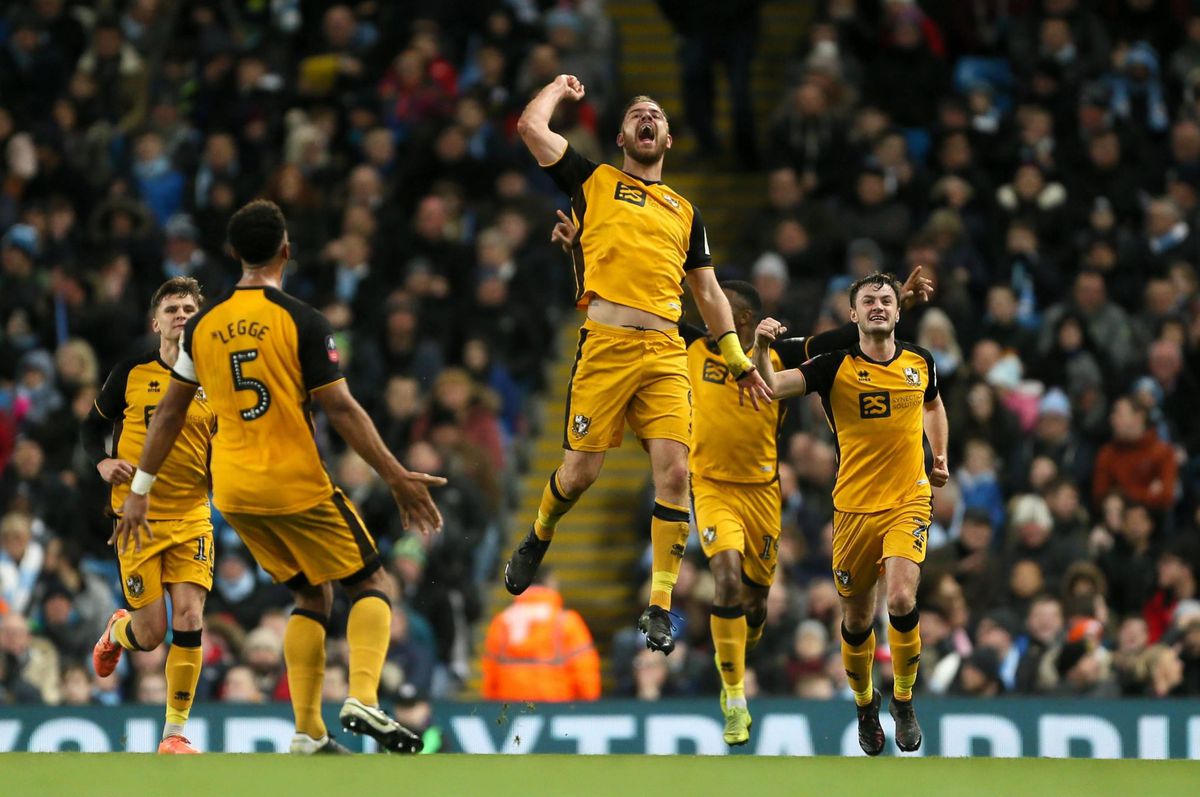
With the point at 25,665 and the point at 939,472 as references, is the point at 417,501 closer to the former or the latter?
the point at 939,472

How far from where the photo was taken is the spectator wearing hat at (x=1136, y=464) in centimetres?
1716

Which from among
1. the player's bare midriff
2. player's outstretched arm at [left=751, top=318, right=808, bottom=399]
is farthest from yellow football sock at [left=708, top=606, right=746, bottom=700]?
the player's bare midriff

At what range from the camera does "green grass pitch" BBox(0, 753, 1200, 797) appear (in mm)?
8938

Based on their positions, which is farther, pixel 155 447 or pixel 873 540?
pixel 873 540

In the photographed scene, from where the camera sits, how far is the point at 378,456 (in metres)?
9.66

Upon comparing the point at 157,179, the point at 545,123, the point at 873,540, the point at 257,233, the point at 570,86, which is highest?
the point at 157,179

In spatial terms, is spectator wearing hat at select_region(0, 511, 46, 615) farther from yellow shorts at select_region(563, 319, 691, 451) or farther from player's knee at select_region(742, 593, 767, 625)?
yellow shorts at select_region(563, 319, 691, 451)

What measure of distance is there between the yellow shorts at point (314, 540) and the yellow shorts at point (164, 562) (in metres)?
1.81

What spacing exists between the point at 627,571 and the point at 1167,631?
183 inches

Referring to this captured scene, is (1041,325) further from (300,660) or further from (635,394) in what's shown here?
(300,660)

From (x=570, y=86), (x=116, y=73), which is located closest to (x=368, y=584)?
(x=570, y=86)

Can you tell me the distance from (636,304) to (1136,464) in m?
7.11

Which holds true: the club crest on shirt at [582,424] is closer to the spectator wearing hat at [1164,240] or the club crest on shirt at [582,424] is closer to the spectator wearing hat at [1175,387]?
the spectator wearing hat at [1175,387]

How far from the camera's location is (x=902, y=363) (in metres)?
12.3
